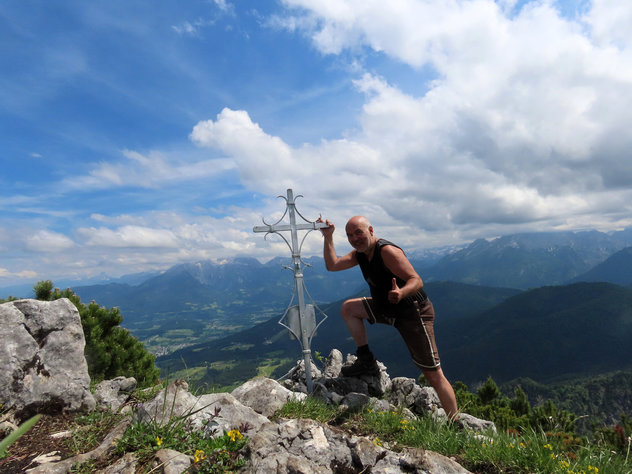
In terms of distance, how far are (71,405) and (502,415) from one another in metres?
12.8

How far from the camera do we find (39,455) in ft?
14.6

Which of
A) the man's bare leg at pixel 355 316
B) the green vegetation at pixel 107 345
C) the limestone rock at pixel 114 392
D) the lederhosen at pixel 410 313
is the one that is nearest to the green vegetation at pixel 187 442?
the limestone rock at pixel 114 392

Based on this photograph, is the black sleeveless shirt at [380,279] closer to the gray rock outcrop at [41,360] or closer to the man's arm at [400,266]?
the man's arm at [400,266]

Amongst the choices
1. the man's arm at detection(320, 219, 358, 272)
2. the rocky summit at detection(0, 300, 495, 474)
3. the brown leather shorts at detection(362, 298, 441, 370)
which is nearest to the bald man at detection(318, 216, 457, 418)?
the brown leather shorts at detection(362, 298, 441, 370)

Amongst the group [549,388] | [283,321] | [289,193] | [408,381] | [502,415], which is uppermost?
[289,193]

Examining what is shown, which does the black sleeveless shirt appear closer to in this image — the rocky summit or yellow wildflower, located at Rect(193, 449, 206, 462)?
the rocky summit

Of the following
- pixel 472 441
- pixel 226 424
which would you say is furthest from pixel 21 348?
pixel 472 441

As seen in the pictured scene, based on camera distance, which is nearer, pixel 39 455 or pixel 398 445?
pixel 39 455

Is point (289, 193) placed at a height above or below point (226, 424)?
above

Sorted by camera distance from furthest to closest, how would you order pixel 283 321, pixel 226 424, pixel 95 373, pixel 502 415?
pixel 502 415, pixel 95 373, pixel 283 321, pixel 226 424

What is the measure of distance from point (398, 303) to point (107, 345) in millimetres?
8070

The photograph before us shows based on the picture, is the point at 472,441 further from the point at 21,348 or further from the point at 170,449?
the point at 21,348

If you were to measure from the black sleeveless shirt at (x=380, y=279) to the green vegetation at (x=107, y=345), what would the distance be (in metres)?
6.01

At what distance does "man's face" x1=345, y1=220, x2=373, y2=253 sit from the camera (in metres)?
6.48
